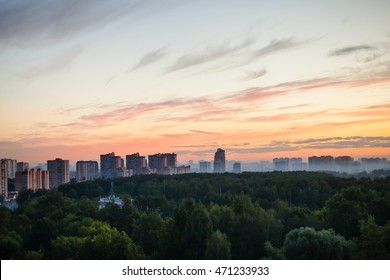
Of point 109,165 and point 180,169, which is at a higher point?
point 109,165

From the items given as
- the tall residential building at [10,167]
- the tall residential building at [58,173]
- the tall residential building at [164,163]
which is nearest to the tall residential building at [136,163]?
the tall residential building at [164,163]

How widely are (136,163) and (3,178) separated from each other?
11075 mm

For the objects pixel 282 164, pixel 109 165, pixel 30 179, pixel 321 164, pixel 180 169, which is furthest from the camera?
pixel 109 165

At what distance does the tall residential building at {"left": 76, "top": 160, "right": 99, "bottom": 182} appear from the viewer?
36.9 metres

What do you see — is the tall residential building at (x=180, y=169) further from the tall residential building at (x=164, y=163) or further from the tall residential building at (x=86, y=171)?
the tall residential building at (x=86, y=171)

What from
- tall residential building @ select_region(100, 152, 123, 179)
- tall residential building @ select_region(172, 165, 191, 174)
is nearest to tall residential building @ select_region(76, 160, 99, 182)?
tall residential building @ select_region(100, 152, 123, 179)

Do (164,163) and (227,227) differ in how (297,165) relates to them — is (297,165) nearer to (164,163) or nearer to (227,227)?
(164,163)

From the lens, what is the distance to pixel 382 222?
1021cm

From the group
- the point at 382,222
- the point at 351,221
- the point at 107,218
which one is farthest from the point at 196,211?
the point at 107,218

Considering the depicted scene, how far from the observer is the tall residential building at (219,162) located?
21491 millimetres

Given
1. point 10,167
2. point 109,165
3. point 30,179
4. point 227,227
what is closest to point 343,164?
point 227,227

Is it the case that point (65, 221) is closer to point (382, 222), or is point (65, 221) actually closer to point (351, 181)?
point (382, 222)

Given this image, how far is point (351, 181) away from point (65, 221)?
11706 millimetres

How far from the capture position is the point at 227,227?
1023 centimetres
